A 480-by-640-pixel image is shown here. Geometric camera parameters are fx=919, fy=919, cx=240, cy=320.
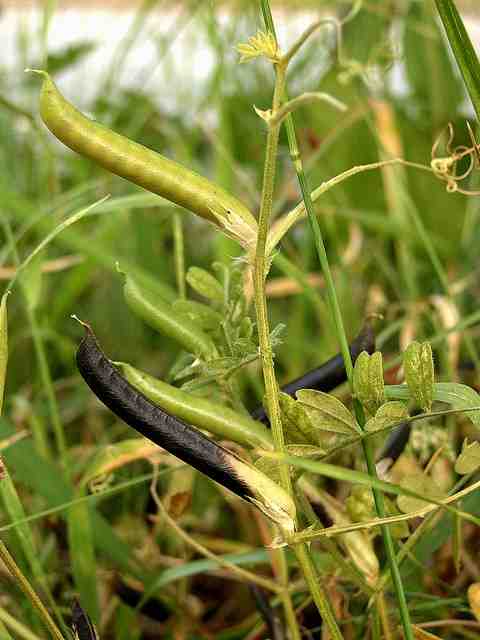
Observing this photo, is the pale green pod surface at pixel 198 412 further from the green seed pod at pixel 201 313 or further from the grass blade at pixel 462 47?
the grass blade at pixel 462 47

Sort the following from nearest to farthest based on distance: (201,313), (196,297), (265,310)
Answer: (265,310) < (201,313) < (196,297)

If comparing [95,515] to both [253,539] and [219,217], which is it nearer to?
[253,539]

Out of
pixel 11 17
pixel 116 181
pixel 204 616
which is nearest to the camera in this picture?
pixel 204 616

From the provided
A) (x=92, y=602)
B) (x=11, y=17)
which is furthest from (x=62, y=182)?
(x=11, y=17)

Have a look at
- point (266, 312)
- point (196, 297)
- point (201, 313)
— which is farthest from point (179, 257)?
point (196, 297)

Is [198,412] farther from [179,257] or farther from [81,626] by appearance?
[179,257]

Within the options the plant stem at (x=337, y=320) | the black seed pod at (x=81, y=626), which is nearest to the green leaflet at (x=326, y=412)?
the plant stem at (x=337, y=320)
